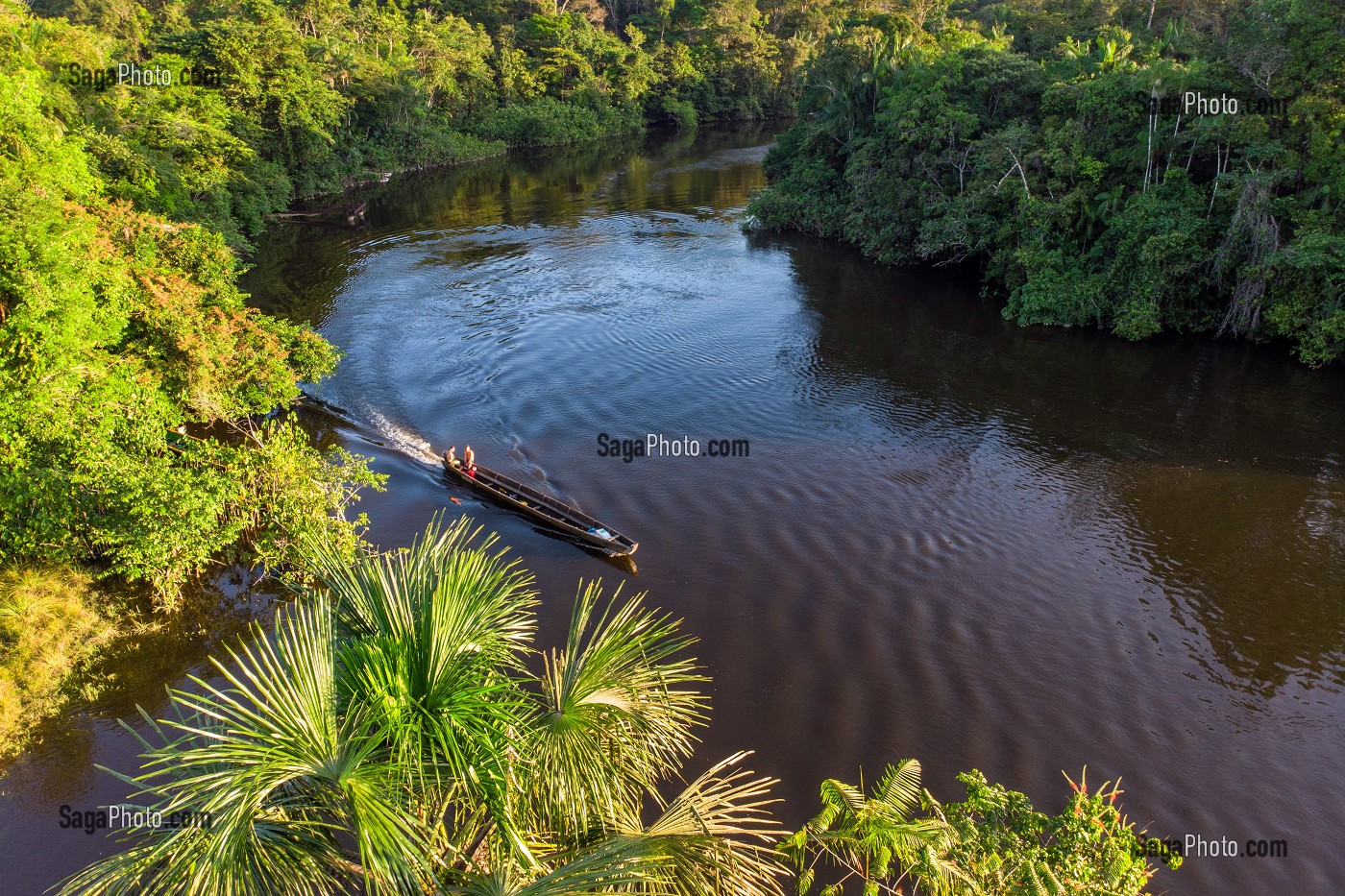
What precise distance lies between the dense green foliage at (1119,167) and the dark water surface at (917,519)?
6.84ft

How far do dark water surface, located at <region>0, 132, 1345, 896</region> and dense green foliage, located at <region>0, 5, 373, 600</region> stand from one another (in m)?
2.80

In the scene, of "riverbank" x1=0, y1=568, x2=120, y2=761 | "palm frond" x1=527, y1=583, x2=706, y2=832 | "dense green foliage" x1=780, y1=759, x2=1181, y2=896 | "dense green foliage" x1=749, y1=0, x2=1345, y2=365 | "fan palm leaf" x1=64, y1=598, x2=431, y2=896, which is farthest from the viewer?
"dense green foliage" x1=749, y1=0, x2=1345, y2=365

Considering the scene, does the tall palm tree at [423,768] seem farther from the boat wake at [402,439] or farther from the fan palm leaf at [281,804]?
the boat wake at [402,439]

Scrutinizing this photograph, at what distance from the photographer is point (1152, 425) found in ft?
72.4

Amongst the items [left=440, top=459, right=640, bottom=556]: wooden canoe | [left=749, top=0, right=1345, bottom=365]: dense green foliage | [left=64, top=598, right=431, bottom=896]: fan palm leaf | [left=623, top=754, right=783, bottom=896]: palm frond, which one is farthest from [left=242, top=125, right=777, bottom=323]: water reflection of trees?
[left=623, top=754, right=783, bottom=896]: palm frond

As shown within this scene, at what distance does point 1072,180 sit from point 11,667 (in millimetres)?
32598

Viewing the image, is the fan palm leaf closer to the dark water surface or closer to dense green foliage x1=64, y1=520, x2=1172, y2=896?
dense green foliage x1=64, y1=520, x2=1172, y2=896

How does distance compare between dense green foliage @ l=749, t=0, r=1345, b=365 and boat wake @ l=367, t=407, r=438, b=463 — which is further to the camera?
dense green foliage @ l=749, t=0, r=1345, b=365

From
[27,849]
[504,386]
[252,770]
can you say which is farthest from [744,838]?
[504,386]

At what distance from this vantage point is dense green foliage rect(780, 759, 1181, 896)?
20.4ft

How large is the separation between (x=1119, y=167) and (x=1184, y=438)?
11.7m

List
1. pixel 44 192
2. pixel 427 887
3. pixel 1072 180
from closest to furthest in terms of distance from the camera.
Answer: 1. pixel 427 887
2. pixel 44 192
3. pixel 1072 180

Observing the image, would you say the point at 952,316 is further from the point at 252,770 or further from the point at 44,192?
the point at 252,770

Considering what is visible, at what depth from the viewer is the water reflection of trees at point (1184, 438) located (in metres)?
15.4
